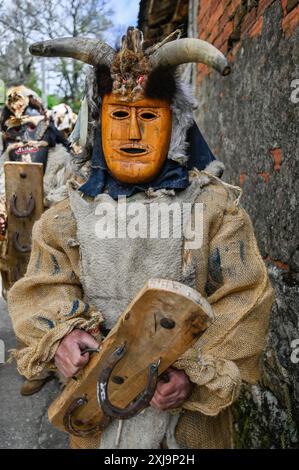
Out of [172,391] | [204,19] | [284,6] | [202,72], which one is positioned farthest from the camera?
[202,72]

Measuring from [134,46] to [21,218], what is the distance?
2.07m

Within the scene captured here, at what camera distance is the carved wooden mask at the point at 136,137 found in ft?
5.65

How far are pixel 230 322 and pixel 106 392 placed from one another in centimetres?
46

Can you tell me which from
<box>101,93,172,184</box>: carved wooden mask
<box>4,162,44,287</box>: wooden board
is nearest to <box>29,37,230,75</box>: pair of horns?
<box>101,93,172,184</box>: carved wooden mask

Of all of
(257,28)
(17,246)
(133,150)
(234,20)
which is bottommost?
(17,246)

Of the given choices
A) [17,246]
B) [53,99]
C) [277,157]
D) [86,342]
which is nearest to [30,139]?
[17,246]

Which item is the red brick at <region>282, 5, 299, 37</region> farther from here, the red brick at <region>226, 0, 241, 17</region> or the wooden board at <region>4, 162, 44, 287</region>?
the wooden board at <region>4, 162, 44, 287</region>

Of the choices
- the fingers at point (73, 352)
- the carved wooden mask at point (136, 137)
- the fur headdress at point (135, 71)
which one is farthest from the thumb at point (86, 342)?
the fur headdress at point (135, 71)

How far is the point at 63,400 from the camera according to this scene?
157 centimetres

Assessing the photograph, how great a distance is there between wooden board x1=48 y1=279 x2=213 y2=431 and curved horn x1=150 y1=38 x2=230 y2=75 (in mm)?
756

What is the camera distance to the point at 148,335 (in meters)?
1.29

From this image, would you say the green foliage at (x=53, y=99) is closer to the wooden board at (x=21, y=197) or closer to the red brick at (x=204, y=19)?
the red brick at (x=204, y=19)

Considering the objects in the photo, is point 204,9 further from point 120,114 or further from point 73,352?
point 73,352

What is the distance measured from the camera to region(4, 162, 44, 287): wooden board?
3410 mm
